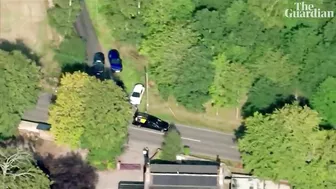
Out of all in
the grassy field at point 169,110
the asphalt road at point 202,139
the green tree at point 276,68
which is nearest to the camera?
the green tree at point 276,68

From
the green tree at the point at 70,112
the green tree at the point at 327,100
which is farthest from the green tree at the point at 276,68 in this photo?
the green tree at the point at 70,112

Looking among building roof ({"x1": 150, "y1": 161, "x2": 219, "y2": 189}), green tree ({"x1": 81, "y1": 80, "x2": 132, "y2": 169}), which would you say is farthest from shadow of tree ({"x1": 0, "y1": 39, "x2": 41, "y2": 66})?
building roof ({"x1": 150, "y1": 161, "x2": 219, "y2": 189})

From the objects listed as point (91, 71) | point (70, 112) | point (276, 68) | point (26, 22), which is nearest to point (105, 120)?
point (70, 112)

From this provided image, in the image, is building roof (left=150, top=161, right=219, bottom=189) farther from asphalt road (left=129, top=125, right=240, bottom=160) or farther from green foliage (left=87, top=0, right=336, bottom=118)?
green foliage (left=87, top=0, right=336, bottom=118)

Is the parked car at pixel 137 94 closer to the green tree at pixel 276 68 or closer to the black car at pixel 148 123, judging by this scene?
the black car at pixel 148 123

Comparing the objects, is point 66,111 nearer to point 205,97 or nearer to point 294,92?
point 205,97

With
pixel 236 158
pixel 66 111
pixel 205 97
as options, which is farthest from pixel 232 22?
pixel 66 111
